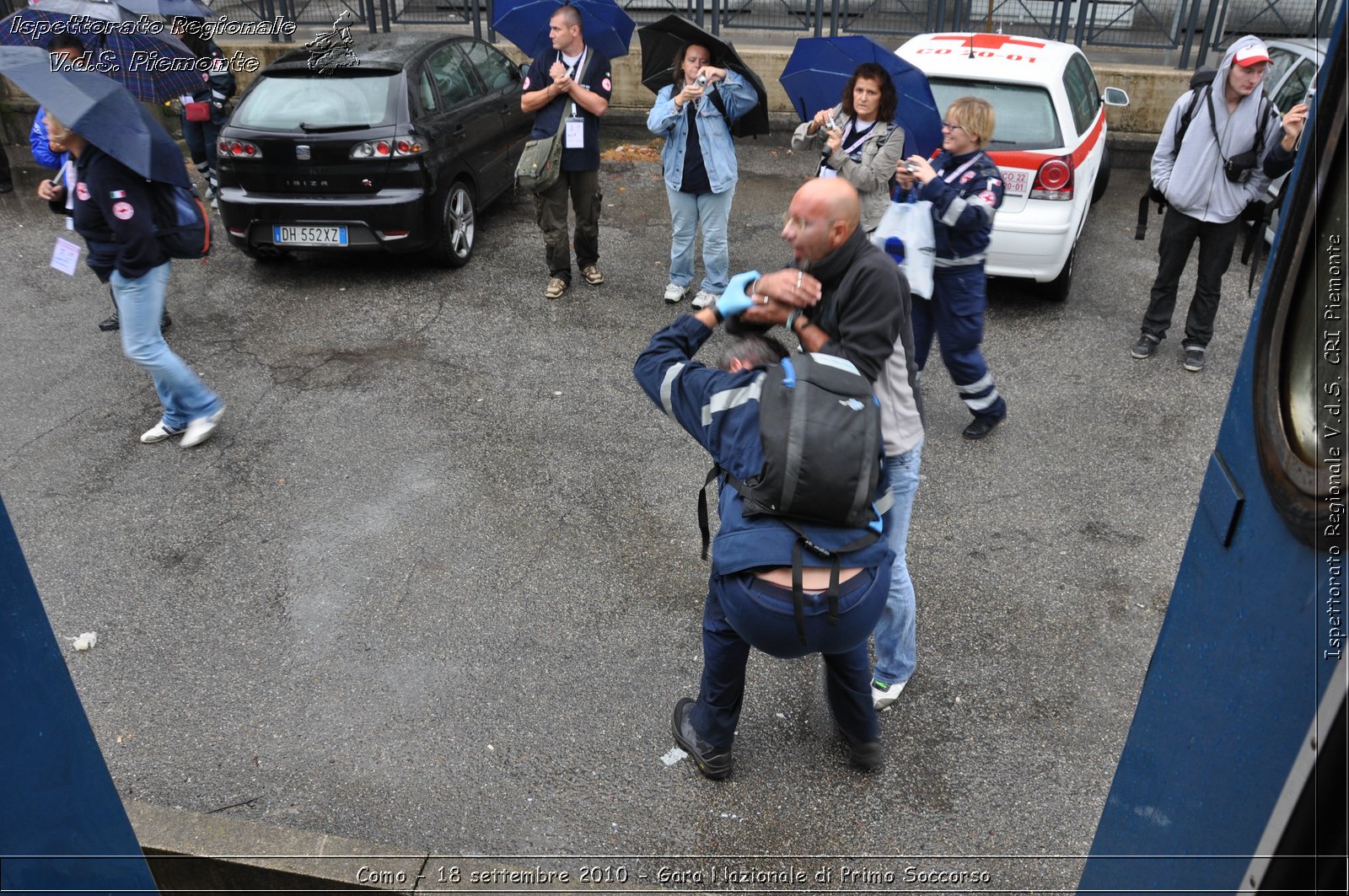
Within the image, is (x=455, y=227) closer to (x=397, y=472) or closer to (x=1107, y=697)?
(x=397, y=472)

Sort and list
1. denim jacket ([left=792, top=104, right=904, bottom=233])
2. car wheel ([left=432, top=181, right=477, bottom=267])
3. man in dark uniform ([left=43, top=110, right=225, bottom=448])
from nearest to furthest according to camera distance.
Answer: man in dark uniform ([left=43, top=110, right=225, bottom=448]), denim jacket ([left=792, top=104, right=904, bottom=233]), car wheel ([left=432, top=181, right=477, bottom=267])

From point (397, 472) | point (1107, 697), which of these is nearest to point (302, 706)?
point (397, 472)

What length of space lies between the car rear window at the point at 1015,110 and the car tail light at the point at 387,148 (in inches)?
149

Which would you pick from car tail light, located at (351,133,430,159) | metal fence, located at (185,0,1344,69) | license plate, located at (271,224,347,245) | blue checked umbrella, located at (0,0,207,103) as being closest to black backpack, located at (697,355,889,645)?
car tail light, located at (351,133,430,159)

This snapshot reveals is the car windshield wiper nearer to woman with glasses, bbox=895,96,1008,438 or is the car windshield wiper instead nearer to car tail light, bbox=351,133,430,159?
car tail light, bbox=351,133,430,159

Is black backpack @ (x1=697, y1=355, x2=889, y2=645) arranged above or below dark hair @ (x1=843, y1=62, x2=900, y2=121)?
below

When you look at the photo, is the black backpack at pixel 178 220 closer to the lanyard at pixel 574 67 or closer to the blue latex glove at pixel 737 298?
the lanyard at pixel 574 67

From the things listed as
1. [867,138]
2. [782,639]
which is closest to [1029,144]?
[867,138]

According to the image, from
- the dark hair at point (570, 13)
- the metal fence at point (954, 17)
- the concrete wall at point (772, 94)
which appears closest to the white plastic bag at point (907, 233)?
the dark hair at point (570, 13)

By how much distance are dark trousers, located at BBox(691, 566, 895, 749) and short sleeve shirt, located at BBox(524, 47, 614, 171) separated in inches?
190

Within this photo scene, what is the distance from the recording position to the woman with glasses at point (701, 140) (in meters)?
6.97

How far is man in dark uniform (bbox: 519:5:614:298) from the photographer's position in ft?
24.0

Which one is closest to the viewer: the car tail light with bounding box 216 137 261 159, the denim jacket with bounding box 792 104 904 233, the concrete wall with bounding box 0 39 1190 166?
the denim jacket with bounding box 792 104 904 233

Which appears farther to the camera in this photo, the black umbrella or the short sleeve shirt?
the short sleeve shirt
